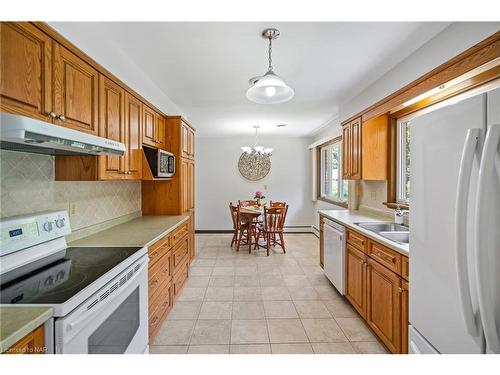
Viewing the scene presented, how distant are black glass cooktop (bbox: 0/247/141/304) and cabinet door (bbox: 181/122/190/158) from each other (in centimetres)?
195

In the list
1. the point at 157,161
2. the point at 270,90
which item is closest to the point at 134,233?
the point at 157,161

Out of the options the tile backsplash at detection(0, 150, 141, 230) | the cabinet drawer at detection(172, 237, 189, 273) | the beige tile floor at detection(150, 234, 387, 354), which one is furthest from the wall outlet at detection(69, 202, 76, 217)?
the beige tile floor at detection(150, 234, 387, 354)

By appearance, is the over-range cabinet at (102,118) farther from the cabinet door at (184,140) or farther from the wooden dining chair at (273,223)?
the wooden dining chair at (273,223)

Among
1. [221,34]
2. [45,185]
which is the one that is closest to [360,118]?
[221,34]

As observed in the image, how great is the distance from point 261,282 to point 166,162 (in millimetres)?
1957

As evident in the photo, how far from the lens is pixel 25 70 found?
1.17 meters

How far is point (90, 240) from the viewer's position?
1.92 meters

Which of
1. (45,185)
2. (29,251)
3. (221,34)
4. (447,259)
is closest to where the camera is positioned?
(447,259)

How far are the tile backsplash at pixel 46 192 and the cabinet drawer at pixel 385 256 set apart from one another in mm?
2426

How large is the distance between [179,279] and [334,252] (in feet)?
6.02

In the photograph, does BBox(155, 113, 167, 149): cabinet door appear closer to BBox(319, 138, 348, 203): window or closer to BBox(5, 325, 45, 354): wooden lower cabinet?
BBox(5, 325, 45, 354): wooden lower cabinet

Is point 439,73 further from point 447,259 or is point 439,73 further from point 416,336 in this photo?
point 416,336

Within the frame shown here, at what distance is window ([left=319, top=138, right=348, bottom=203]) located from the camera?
4.83 metres

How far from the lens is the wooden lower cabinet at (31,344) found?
31.0 inches
